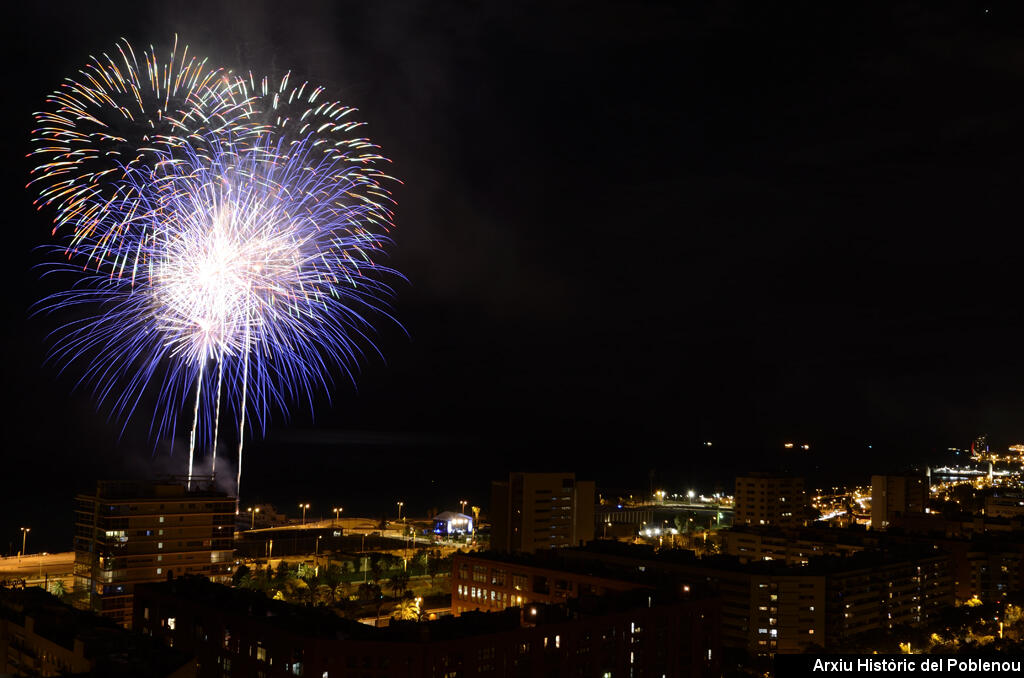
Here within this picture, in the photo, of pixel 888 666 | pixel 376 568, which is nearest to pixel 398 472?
pixel 376 568

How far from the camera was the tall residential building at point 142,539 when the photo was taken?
2498 centimetres

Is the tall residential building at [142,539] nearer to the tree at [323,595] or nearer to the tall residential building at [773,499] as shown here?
the tree at [323,595]

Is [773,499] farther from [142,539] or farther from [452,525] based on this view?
[142,539]

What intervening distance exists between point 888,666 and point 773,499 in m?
44.4

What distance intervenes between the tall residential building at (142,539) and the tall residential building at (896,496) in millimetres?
44933

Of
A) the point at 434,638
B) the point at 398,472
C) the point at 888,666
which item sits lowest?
the point at 398,472

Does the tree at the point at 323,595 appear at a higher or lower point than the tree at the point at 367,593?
lower

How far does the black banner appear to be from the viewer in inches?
320

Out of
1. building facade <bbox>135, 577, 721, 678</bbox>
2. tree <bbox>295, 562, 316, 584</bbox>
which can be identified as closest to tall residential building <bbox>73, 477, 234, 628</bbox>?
tree <bbox>295, 562, 316, 584</bbox>

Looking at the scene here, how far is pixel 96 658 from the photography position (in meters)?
11.9

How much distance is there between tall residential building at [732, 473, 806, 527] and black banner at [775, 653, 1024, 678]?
43.0 meters

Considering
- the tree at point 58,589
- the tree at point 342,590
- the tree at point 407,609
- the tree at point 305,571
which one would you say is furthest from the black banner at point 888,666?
the tree at point 305,571

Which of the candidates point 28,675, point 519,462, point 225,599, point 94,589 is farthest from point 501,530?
point 519,462

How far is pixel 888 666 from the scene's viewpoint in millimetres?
9031
